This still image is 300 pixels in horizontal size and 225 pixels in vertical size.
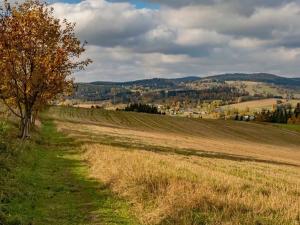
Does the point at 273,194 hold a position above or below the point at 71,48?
below

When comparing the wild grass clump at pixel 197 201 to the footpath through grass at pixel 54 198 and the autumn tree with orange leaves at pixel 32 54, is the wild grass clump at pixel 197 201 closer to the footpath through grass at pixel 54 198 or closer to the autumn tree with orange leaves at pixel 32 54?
the footpath through grass at pixel 54 198

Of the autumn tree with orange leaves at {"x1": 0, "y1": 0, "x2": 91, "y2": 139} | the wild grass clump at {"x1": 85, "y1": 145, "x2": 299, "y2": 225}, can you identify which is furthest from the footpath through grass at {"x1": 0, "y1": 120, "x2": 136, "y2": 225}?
the autumn tree with orange leaves at {"x1": 0, "y1": 0, "x2": 91, "y2": 139}

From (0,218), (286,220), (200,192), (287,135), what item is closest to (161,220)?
(200,192)

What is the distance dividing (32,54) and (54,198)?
25616 millimetres

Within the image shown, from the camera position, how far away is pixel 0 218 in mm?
12305

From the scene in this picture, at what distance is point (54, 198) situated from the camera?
1720cm

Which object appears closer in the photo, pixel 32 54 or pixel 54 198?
pixel 54 198

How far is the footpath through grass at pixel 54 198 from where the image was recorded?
13734 millimetres

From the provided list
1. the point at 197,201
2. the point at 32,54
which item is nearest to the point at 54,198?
the point at 197,201

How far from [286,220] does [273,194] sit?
4279mm

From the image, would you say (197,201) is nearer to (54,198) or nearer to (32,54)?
(54,198)

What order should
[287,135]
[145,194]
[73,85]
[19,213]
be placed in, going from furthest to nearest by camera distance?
[287,135] < [73,85] < [145,194] < [19,213]

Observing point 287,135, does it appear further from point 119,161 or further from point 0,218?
point 0,218

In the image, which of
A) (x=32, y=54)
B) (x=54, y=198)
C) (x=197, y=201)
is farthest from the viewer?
(x=32, y=54)
